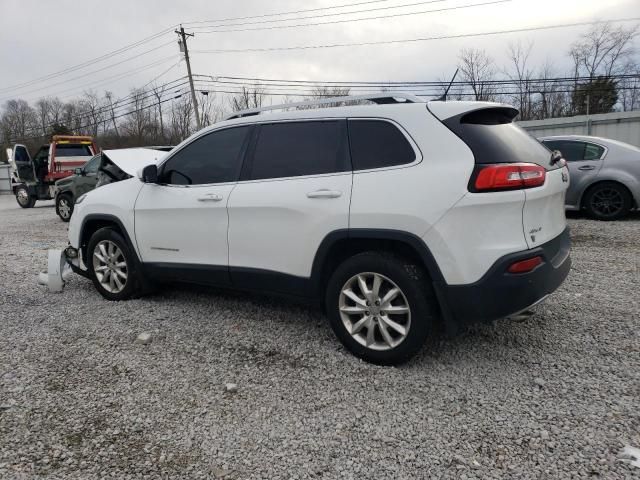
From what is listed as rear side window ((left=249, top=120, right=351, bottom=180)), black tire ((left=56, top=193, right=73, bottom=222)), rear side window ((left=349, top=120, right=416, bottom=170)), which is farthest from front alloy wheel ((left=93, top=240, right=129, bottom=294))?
black tire ((left=56, top=193, right=73, bottom=222))

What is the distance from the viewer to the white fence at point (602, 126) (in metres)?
13.8

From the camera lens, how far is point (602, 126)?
1430 centimetres

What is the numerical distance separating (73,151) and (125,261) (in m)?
14.3

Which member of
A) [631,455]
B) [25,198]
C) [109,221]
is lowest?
[631,455]

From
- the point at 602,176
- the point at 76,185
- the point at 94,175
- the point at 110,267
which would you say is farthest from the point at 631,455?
the point at 76,185

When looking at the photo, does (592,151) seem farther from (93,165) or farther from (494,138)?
(93,165)

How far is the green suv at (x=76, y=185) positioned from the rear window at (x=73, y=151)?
4.49 metres

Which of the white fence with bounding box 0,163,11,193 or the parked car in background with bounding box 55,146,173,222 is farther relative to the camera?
the white fence with bounding box 0,163,11,193

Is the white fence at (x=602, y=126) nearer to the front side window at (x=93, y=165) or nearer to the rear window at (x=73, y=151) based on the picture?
the front side window at (x=93, y=165)

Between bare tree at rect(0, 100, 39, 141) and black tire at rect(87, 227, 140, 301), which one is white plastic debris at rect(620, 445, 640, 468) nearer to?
black tire at rect(87, 227, 140, 301)

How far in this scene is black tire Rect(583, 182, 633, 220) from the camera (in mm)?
7957

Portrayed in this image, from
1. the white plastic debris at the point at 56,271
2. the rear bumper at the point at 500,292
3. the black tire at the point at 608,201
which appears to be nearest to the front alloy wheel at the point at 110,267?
the white plastic debris at the point at 56,271

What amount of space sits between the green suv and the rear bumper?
10.2 m

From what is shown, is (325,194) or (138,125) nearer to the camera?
(325,194)
